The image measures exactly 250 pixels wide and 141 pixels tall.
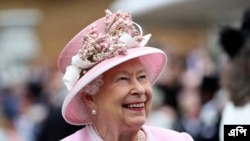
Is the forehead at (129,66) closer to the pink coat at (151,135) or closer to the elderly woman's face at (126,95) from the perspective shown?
the elderly woman's face at (126,95)

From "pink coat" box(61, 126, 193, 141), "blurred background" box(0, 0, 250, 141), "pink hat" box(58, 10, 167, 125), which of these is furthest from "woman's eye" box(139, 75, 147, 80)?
"blurred background" box(0, 0, 250, 141)

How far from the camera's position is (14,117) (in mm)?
13523

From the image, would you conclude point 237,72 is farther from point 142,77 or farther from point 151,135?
point 142,77

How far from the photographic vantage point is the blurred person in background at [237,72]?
731 centimetres

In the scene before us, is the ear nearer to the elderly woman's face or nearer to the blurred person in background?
the elderly woman's face

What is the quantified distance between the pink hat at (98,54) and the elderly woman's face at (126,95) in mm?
74

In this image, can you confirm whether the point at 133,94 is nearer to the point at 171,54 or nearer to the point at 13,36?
the point at 171,54

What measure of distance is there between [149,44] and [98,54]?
7.37 metres

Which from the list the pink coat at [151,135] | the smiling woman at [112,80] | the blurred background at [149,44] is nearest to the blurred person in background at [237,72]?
the blurred background at [149,44]

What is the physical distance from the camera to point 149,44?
42.4 ft

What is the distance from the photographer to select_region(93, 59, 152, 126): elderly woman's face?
5441mm

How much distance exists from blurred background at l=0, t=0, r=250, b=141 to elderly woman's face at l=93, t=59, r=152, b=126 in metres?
3.16

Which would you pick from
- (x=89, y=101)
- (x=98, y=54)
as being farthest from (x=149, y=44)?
(x=98, y=54)

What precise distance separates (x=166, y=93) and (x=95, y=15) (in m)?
17.7
